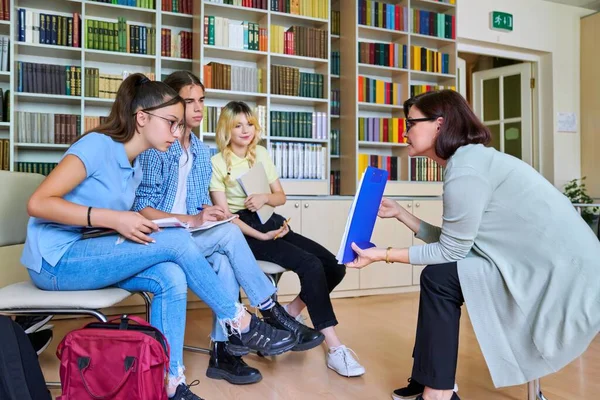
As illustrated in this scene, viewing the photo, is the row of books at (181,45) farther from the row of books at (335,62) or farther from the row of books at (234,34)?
the row of books at (335,62)

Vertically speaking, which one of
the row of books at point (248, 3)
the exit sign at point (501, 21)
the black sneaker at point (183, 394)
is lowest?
the black sneaker at point (183, 394)

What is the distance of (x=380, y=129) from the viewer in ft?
13.5

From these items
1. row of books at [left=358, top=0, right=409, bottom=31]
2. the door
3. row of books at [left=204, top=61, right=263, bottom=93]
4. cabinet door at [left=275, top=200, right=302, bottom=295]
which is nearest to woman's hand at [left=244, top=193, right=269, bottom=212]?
cabinet door at [left=275, top=200, right=302, bottom=295]

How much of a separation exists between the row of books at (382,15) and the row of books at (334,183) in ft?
3.94

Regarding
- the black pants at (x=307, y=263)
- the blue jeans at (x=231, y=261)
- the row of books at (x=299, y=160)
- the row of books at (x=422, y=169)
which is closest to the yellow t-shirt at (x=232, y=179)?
the black pants at (x=307, y=263)

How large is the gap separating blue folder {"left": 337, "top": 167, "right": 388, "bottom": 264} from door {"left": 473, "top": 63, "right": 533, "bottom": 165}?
399 centimetres

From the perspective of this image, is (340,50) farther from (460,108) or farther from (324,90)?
(460,108)

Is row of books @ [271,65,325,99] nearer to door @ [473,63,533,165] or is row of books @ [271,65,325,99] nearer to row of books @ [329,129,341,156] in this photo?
row of books @ [329,129,341,156]

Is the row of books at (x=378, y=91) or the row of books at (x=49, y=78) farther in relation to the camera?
the row of books at (x=378, y=91)

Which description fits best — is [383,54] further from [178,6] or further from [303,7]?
[178,6]

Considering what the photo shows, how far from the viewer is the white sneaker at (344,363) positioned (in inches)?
75.8

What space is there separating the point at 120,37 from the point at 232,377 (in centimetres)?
250

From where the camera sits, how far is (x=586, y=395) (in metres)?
1.72

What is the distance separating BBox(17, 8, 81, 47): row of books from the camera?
3.18m
